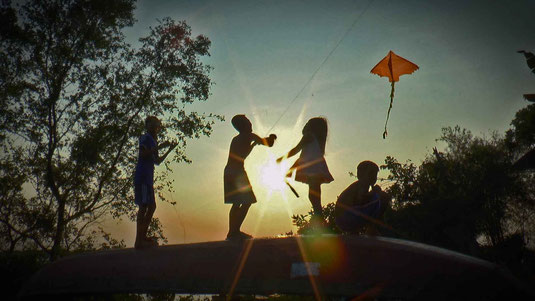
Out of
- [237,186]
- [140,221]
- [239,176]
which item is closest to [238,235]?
[237,186]

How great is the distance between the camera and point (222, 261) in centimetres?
375

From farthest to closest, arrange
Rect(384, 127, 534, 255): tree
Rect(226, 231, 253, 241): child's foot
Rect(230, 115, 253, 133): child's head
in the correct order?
Rect(384, 127, 534, 255): tree, Rect(230, 115, 253, 133): child's head, Rect(226, 231, 253, 241): child's foot

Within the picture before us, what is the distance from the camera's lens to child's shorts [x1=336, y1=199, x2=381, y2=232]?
4.66 metres

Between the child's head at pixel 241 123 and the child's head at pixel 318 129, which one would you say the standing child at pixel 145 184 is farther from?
the child's head at pixel 318 129

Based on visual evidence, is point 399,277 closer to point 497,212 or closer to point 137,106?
point 137,106

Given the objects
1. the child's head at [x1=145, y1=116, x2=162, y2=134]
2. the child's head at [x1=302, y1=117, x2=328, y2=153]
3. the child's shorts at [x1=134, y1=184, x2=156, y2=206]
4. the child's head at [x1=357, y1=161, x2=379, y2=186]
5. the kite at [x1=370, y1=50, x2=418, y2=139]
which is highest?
the kite at [x1=370, y1=50, x2=418, y2=139]

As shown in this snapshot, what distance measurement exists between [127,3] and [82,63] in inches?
144

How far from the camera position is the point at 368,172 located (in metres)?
4.77

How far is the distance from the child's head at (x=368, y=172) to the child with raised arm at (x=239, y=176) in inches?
49.5

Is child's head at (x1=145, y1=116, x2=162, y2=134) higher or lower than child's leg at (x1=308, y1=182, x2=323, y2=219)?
higher

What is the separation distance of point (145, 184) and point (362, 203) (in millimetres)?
2841

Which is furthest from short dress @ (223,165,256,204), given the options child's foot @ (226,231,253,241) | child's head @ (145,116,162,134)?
child's head @ (145,116,162,134)

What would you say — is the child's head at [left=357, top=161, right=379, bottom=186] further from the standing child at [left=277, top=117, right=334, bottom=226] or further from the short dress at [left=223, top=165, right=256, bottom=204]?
the short dress at [left=223, top=165, right=256, bottom=204]

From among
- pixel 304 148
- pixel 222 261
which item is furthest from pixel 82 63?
pixel 222 261
